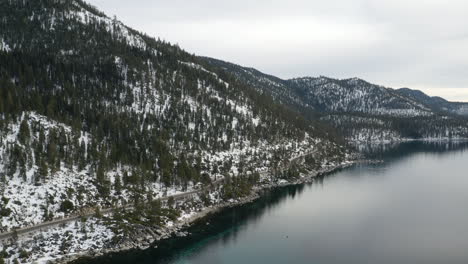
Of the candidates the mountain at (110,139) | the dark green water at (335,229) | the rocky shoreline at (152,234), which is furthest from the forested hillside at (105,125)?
the dark green water at (335,229)

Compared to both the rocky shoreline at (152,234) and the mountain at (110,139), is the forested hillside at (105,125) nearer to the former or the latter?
the mountain at (110,139)

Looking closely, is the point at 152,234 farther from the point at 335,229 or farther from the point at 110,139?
the point at 110,139

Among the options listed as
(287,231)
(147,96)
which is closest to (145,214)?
(287,231)

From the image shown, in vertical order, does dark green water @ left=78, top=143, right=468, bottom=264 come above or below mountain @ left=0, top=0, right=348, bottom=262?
below

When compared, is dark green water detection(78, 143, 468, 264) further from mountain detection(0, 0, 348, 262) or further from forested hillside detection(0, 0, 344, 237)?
forested hillside detection(0, 0, 344, 237)

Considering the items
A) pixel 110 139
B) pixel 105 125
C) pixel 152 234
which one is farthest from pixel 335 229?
pixel 105 125

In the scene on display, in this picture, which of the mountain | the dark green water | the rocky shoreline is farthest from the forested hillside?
the dark green water
